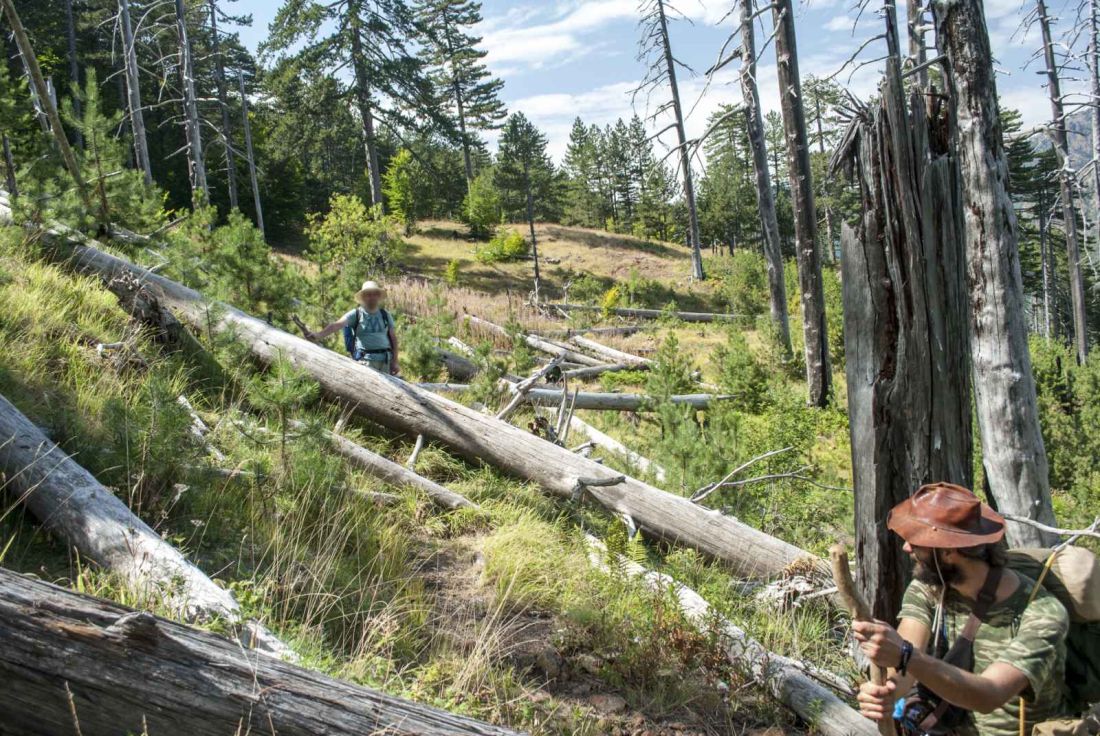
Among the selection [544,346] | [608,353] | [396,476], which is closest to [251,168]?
[544,346]

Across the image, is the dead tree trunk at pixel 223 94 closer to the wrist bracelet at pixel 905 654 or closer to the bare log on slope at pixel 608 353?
the bare log on slope at pixel 608 353

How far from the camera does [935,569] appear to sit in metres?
2.57

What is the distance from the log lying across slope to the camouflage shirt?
9.16 feet

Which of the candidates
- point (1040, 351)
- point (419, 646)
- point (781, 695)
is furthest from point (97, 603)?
point (1040, 351)

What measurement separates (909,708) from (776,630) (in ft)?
7.35

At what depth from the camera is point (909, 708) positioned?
2.45m

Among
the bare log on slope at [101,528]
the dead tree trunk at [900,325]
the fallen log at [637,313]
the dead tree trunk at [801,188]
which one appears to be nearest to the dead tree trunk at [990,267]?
the dead tree trunk at [900,325]

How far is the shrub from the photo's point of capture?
1409 inches

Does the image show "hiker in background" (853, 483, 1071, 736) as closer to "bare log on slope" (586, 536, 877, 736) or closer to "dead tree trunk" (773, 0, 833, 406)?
"bare log on slope" (586, 536, 877, 736)

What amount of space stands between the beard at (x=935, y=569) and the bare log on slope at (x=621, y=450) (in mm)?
4765

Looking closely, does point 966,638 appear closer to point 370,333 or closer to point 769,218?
point 370,333

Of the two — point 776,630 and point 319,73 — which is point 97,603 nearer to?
point 776,630

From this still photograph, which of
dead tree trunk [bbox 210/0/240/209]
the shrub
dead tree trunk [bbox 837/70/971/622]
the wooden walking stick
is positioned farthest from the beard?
the shrub

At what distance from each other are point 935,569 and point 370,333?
18.8 feet
